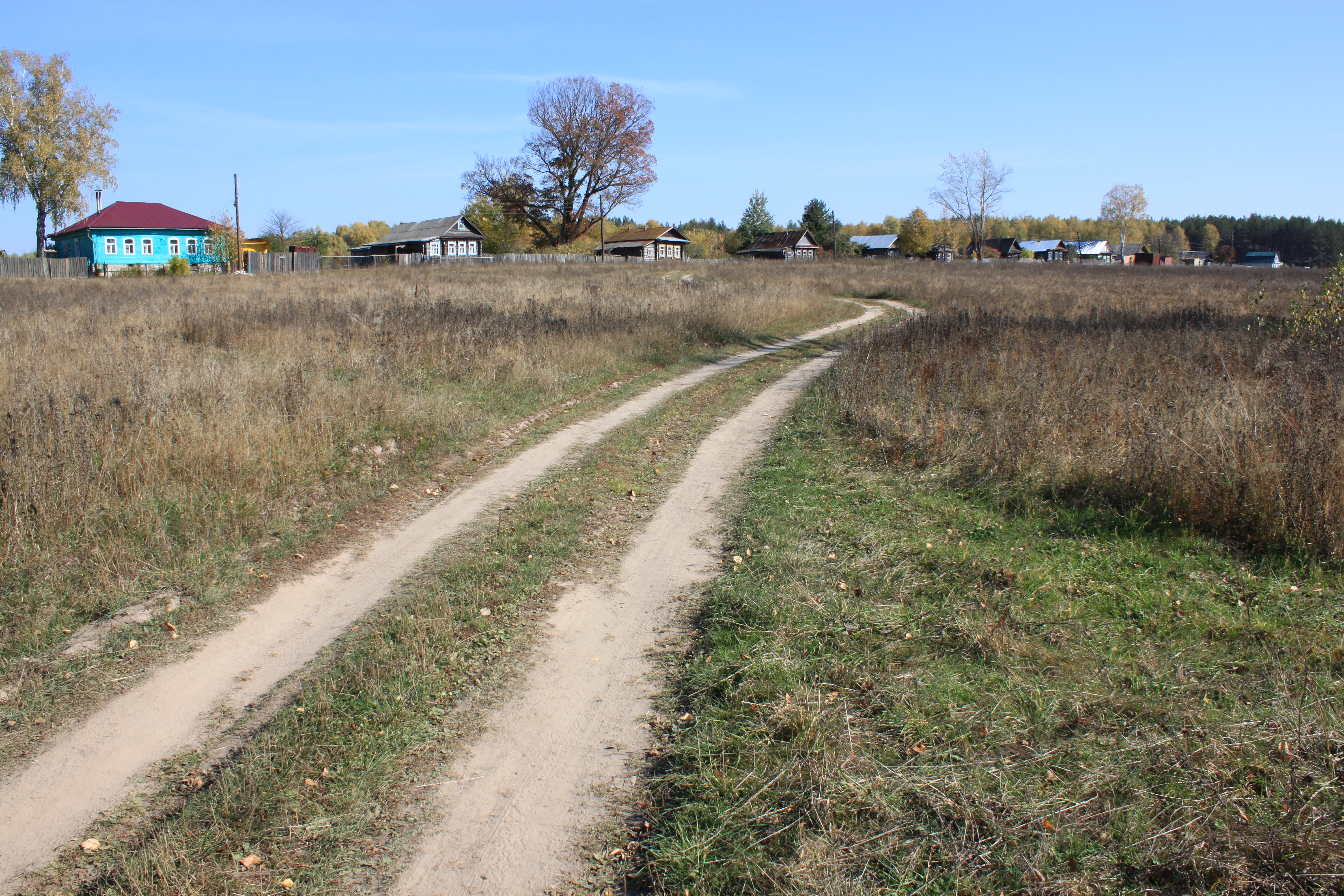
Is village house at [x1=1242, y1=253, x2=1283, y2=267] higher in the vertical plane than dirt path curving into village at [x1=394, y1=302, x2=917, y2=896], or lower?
higher

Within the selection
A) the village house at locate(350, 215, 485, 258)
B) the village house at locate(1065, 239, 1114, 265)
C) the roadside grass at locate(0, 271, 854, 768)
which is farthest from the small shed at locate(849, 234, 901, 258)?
the roadside grass at locate(0, 271, 854, 768)

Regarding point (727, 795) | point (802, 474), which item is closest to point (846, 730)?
point (727, 795)

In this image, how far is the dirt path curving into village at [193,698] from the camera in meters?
3.48

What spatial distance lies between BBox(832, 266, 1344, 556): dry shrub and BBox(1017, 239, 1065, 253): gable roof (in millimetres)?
109007

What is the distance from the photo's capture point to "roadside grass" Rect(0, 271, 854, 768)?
528 cm

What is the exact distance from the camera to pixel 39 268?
159 ft

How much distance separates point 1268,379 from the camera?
9766mm

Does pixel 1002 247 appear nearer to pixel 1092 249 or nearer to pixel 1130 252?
pixel 1092 249

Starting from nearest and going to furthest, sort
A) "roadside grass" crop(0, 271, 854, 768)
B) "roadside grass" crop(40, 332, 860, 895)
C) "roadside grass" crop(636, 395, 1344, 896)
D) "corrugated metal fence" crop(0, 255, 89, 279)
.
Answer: "roadside grass" crop(636, 395, 1344, 896), "roadside grass" crop(40, 332, 860, 895), "roadside grass" crop(0, 271, 854, 768), "corrugated metal fence" crop(0, 255, 89, 279)

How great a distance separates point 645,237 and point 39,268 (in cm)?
5871

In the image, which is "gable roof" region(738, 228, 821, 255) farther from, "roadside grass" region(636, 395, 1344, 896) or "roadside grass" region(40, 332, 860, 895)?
"roadside grass" region(40, 332, 860, 895)

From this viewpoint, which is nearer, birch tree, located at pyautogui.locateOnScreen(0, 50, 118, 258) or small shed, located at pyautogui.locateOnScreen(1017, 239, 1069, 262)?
birch tree, located at pyautogui.locateOnScreen(0, 50, 118, 258)

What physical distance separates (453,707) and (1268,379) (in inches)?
414

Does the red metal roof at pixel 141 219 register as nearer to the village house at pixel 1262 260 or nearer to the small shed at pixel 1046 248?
the small shed at pixel 1046 248
